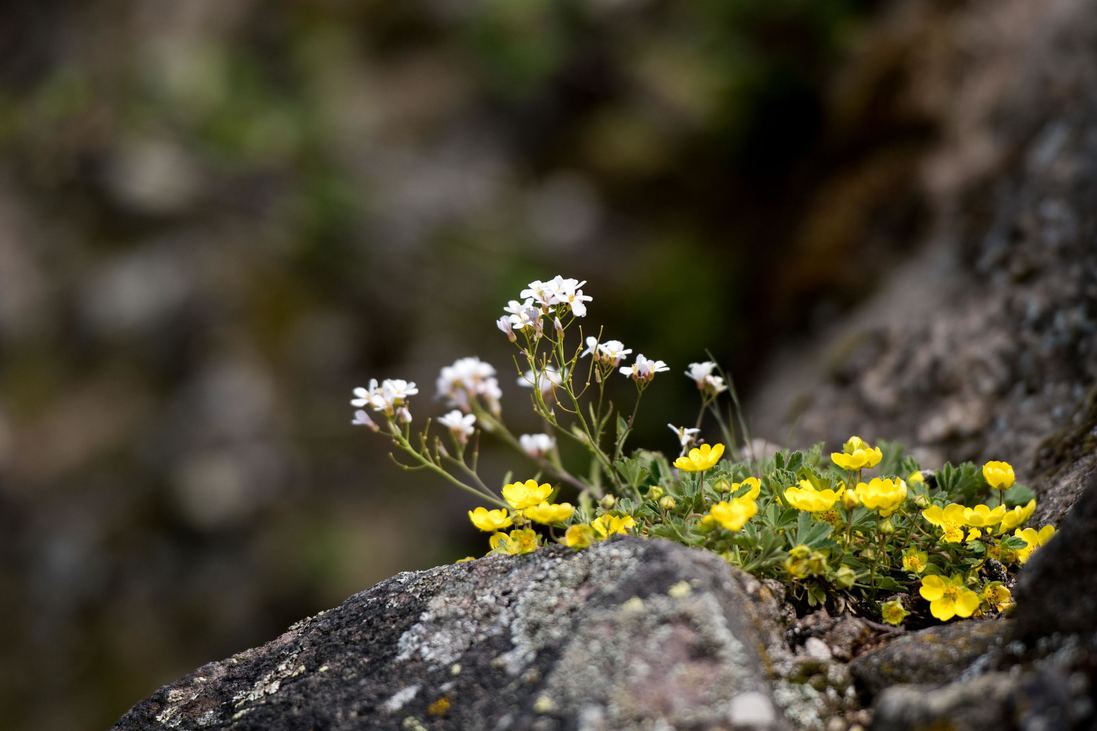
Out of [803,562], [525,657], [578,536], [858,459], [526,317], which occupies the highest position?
[526,317]

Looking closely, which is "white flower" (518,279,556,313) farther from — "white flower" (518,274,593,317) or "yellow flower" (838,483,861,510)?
"yellow flower" (838,483,861,510)

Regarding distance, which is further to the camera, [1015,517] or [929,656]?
[1015,517]

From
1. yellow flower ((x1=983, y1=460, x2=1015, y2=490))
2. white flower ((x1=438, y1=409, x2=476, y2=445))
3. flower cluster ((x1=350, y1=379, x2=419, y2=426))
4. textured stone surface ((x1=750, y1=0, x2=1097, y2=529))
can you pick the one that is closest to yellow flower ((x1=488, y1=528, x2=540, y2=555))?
white flower ((x1=438, y1=409, x2=476, y2=445))

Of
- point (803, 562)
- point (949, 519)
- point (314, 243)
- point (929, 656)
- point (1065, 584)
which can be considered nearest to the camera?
point (1065, 584)

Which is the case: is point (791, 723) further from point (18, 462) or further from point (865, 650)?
point (18, 462)

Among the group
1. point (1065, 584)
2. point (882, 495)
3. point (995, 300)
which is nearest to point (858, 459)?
point (882, 495)

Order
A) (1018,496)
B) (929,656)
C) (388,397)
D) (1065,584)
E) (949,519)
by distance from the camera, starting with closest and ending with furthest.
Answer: (1065,584)
(929,656)
(949,519)
(388,397)
(1018,496)

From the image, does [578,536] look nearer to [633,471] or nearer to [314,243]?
[633,471]

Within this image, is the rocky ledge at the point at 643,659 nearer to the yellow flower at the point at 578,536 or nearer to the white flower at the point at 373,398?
the yellow flower at the point at 578,536

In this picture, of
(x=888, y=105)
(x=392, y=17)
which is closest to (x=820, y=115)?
(x=888, y=105)
